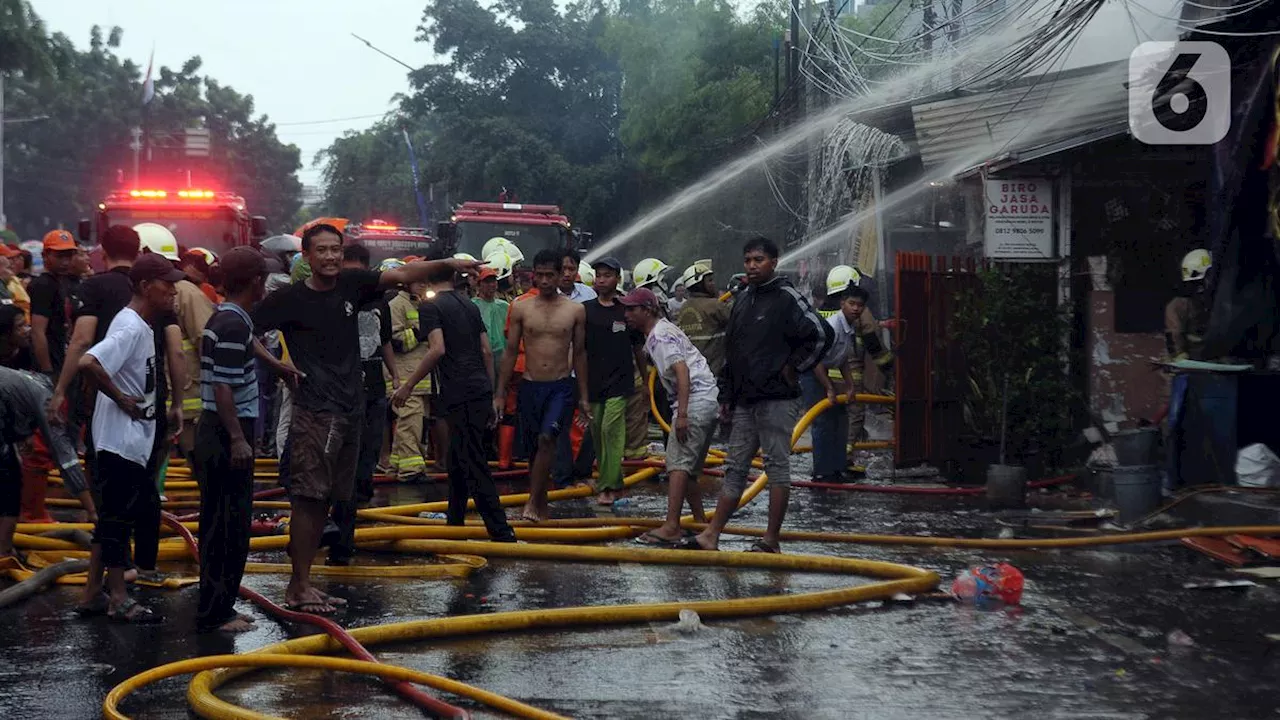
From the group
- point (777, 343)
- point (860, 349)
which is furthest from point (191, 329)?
point (860, 349)

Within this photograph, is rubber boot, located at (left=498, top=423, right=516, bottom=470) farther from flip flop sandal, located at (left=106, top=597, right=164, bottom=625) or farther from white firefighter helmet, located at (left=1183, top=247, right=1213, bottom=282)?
flip flop sandal, located at (left=106, top=597, right=164, bottom=625)

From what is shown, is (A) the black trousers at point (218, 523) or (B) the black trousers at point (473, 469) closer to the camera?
(A) the black trousers at point (218, 523)

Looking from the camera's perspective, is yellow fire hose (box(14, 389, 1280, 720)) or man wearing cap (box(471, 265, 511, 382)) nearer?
yellow fire hose (box(14, 389, 1280, 720))

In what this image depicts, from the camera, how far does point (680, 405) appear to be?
9.24 metres

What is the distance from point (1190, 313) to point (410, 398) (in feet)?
20.5

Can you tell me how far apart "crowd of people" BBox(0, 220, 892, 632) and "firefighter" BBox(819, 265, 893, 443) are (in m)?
0.03

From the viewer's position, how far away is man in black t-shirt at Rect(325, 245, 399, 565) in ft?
27.3

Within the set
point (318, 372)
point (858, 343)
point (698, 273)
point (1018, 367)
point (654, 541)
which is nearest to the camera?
point (318, 372)

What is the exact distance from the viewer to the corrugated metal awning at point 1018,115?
45.9 ft

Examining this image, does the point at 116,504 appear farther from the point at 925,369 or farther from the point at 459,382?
the point at 925,369

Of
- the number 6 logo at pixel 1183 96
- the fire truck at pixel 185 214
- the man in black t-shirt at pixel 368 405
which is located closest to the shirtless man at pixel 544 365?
the man in black t-shirt at pixel 368 405

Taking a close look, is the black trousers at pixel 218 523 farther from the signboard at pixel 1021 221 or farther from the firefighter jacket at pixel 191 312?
the signboard at pixel 1021 221

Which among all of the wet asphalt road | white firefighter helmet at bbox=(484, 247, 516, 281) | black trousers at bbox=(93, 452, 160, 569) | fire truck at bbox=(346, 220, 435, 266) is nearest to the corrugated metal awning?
white firefighter helmet at bbox=(484, 247, 516, 281)

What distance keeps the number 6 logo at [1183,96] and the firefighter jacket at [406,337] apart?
234 inches
